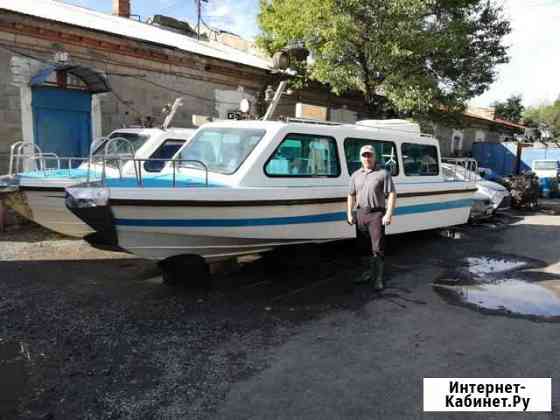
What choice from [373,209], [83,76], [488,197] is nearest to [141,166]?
[373,209]

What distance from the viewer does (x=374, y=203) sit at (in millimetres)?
5453

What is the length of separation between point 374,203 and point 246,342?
235cm

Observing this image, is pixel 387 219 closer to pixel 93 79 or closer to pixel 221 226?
pixel 221 226

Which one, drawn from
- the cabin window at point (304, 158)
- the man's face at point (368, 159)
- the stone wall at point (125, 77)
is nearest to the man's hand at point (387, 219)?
the man's face at point (368, 159)

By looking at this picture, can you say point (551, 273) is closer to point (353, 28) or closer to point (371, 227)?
point (371, 227)

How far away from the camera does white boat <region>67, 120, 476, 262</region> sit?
4664 millimetres

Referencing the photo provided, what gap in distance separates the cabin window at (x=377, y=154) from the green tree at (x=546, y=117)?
31.4m

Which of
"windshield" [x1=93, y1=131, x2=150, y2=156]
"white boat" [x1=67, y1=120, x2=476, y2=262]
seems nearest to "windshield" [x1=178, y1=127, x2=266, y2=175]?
"white boat" [x1=67, y1=120, x2=476, y2=262]

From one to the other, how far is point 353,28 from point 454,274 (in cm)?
708

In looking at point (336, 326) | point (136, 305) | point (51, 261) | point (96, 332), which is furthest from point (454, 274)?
point (51, 261)

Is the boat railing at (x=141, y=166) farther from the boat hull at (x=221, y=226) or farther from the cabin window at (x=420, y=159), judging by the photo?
the cabin window at (x=420, y=159)

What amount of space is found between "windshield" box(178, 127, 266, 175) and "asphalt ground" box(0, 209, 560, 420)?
1430 mm

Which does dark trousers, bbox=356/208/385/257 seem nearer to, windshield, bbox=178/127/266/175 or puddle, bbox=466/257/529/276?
windshield, bbox=178/127/266/175

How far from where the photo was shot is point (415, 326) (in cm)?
448
